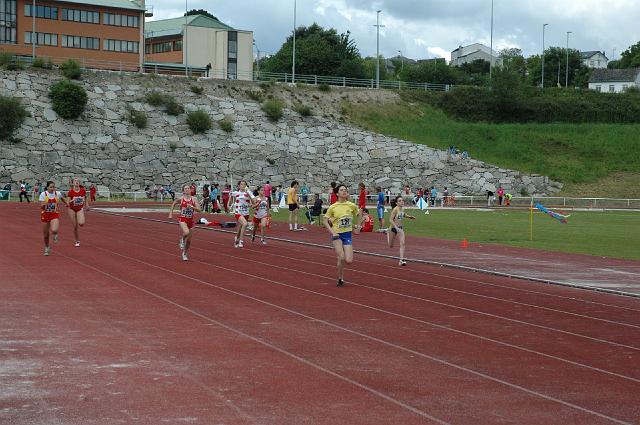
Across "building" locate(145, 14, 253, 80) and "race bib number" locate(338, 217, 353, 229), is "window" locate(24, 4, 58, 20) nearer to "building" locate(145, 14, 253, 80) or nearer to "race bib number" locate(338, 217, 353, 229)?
"building" locate(145, 14, 253, 80)

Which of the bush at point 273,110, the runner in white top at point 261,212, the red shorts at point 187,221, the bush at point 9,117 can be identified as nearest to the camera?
the red shorts at point 187,221

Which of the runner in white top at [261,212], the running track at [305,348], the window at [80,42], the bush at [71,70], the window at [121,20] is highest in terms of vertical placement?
the window at [121,20]

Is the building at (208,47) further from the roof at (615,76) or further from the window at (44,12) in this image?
the roof at (615,76)

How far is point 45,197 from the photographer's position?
24.6 m

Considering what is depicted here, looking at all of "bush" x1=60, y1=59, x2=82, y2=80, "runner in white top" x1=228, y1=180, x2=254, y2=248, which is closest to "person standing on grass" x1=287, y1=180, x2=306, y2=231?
"runner in white top" x1=228, y1=180, x2=254, y2=248

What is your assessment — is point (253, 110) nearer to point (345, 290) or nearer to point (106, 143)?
point (106, 143)

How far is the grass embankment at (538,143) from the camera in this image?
78500mm

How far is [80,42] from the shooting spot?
85.9 m

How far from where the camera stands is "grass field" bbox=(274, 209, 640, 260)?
3035 centimetres

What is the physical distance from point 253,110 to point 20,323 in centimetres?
6660

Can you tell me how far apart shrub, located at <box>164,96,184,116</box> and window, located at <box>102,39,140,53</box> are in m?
14.1

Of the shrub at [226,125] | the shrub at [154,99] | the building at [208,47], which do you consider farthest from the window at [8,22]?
the building at [208,47]

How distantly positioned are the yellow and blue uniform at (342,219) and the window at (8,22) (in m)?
71.3

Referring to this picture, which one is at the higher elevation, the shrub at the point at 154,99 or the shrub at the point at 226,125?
the shrub at the point at 154,99
